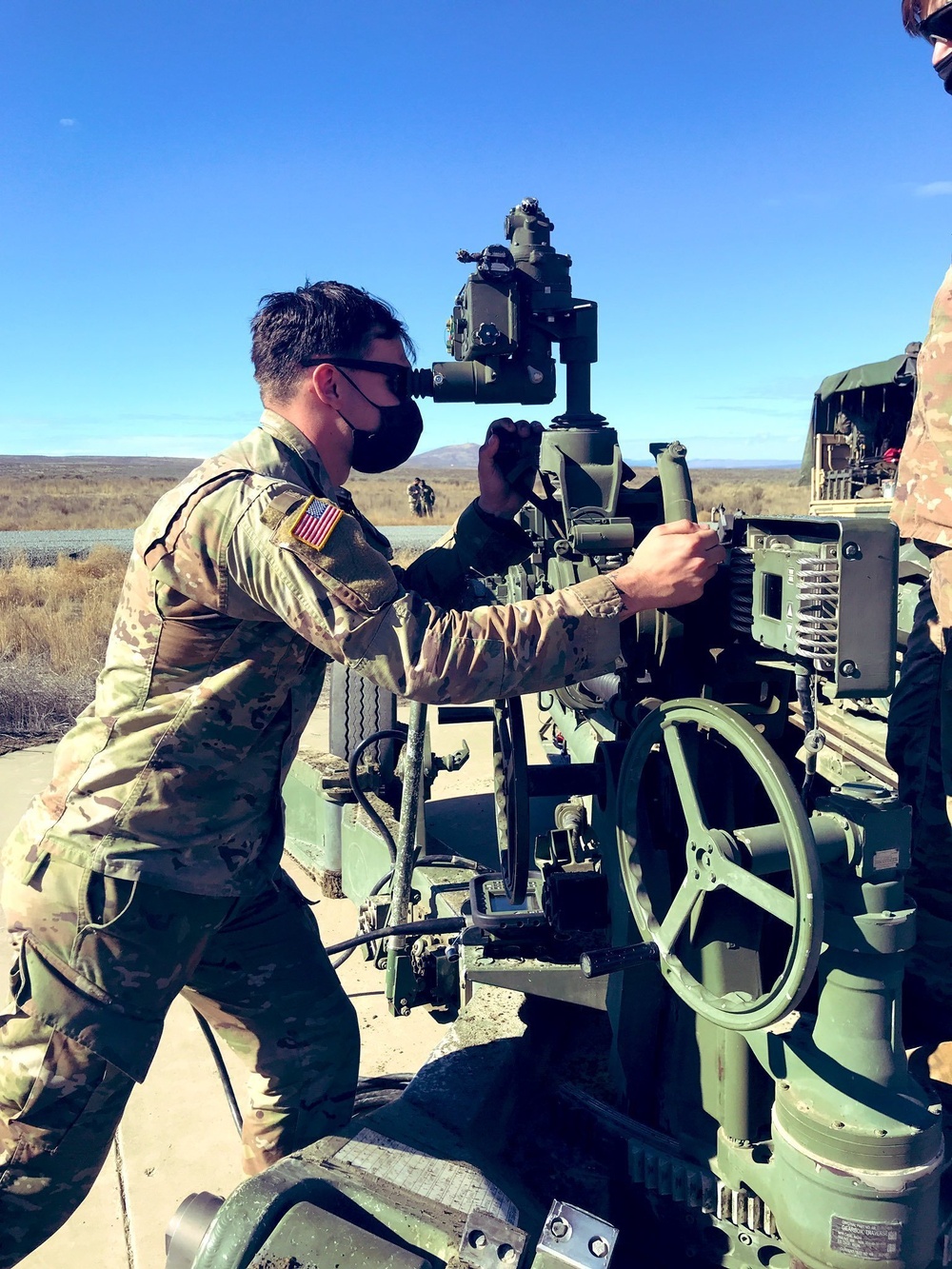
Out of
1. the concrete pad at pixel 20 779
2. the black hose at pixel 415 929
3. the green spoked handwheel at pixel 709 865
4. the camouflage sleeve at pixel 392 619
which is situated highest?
the camouflage sleeve at pixel 392 619

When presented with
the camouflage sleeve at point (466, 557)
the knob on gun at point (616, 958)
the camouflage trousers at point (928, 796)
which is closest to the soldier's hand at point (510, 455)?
the camouflage sleeve at point (466, 557)

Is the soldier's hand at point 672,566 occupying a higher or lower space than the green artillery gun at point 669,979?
higher

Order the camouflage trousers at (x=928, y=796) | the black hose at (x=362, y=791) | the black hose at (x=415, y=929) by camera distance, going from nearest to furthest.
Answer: the camouflage trousers at (x=928, y=796), the black hose at (x=415, y=929), the black hose at (x=362, y=791)

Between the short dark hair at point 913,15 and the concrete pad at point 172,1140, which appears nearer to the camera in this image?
the short dark hair at point 913,15

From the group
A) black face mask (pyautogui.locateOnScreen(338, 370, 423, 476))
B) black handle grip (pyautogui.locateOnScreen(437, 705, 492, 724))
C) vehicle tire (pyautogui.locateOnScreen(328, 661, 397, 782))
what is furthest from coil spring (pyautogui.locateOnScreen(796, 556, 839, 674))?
vehicle tire (pyautogui.locateOnScreen(328, 661, 397, 782))

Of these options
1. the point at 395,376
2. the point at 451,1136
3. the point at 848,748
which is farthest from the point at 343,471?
the point at 848,748

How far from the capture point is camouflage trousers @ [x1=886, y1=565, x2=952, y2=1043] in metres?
2.89

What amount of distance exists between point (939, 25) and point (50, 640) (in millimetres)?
9917

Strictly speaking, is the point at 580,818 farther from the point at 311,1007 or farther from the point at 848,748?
the point at 848,748

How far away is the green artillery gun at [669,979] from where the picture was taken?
6.16ft

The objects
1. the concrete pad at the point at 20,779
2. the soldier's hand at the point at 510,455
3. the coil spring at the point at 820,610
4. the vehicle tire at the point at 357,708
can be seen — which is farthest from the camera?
the concrete pad at the point at 20,779

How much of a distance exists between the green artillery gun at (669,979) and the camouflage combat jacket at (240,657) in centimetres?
37

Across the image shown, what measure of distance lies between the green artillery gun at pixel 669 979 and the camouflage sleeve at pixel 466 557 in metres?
0.11

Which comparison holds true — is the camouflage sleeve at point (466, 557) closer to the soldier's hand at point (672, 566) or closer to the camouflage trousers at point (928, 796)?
the soldier's hand at point (672, 566)
